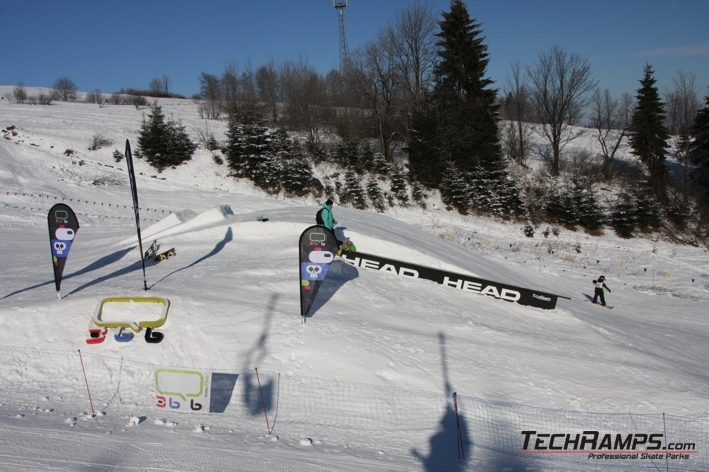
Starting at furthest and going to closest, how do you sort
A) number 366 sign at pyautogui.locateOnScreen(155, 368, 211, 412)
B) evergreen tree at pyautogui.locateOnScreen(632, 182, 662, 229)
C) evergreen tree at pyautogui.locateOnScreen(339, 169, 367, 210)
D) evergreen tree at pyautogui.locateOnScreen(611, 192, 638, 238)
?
evergreen tree at pyautogui.locateOnScreen(632, 182, 662, 229) → evergreen tree at pyautogui.locateOnScreen(339, 169, 367, 210) → evergreen tree at pyautogui.locateOnScreen(611, 192, 638, 238) → number 366 sign at pyautogui.locateOnScreen(155, 368, 211, 412)

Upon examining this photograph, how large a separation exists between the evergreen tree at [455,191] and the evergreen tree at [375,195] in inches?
210

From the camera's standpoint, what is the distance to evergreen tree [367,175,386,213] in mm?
35531

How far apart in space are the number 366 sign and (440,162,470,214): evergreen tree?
31302 millimetres

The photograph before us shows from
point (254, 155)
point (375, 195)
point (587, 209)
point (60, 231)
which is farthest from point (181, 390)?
point (587, 209)

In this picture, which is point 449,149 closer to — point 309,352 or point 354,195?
point 354,195

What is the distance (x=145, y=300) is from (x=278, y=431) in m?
4.91

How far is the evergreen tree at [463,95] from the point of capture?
40281 millimetres

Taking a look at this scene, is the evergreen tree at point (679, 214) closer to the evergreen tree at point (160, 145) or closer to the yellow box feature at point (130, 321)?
the evergreen tree at point (160, 145)

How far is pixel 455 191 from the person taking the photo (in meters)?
36.6

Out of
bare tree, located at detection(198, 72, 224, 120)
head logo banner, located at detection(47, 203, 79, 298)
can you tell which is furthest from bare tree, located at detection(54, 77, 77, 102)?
head logo banner, located at detection(47, 203, 79, 298)

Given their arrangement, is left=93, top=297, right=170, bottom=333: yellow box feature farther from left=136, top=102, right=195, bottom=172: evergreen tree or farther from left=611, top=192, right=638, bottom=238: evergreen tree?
left=611, top=192, right=638, bottom=238: evergreen tree

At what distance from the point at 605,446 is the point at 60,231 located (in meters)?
12.9

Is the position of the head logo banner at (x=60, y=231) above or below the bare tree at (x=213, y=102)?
below

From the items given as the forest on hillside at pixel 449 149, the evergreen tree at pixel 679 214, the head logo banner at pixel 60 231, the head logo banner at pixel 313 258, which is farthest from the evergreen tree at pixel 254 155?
the evergreen tree at pixel 679 214
